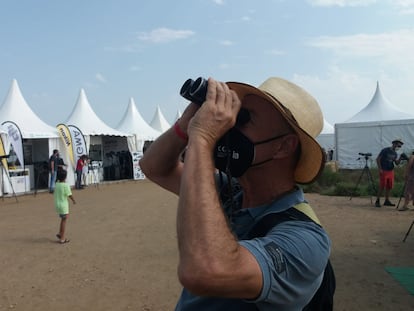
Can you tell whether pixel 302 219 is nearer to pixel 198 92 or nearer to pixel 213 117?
pixel 213 117

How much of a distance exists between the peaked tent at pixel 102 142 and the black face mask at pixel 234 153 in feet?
60.9

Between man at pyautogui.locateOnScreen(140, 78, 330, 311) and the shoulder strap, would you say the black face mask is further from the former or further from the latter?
the shoulder strap

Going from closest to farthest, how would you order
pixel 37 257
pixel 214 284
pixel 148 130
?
1. pixel 214 284
2. pixel 37 257
3. pixel 148 130

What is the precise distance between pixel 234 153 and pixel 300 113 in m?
0.31

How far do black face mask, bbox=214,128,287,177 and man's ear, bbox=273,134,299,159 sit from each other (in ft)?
0.34

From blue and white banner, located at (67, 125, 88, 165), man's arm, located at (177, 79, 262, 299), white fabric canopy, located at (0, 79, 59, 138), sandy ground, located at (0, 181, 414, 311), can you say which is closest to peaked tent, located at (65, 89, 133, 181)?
blue and white banner, located at (67, 125, 88, 165)

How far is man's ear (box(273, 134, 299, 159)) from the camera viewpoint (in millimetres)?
1553

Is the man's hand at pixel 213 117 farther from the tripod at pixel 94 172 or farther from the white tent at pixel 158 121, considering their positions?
the white tent at pixel 158 121

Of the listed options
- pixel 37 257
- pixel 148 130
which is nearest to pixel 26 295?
pixel 37 257

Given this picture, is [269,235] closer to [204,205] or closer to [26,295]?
[204,205]

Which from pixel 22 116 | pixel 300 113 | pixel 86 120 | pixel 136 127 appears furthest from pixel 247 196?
pixel 136 127

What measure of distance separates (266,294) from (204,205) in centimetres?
31

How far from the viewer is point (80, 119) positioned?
2025cm

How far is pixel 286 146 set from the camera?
157 cm
